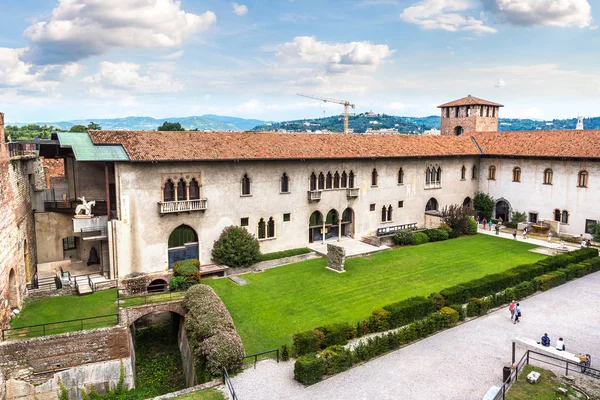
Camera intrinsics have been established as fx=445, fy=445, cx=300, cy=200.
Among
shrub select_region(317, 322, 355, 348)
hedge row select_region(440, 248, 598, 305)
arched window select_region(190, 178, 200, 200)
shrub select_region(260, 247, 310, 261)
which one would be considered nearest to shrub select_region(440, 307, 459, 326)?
hedge row select_region(440, 248, 598, 305)

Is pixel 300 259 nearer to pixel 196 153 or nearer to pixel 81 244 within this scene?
pixel 196 153

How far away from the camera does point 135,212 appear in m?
30.1

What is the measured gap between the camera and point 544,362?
2033 cm

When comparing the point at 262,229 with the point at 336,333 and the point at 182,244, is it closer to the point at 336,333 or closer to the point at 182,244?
the point at 182,244

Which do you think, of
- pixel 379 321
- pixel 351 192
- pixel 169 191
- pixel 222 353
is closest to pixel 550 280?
pixel 379 321

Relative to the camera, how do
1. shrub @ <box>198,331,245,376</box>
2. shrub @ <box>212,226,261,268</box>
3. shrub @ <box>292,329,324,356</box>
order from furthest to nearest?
shrub @ <box>212,226,261,268</box> → shrub @ <box>292,329,324,356</box> → shrub @ <box>198,331,245,376</box>

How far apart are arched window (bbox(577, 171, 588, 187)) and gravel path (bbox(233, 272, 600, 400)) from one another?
19.5 meters

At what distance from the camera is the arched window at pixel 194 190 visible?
3241 centimetres

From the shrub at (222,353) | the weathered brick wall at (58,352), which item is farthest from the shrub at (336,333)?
the weathered brick wall at (58,352)

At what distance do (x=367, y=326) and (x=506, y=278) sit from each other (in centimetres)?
1199

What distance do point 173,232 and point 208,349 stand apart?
13.9 metres

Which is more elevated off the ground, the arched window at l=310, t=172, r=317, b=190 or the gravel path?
the arched window at l=310, t=172, r=317, b=190

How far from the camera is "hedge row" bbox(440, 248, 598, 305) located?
88.2 ft

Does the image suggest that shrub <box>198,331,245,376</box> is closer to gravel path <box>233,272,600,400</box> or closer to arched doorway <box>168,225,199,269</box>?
gravel path <box>233,272,600,400</box>
